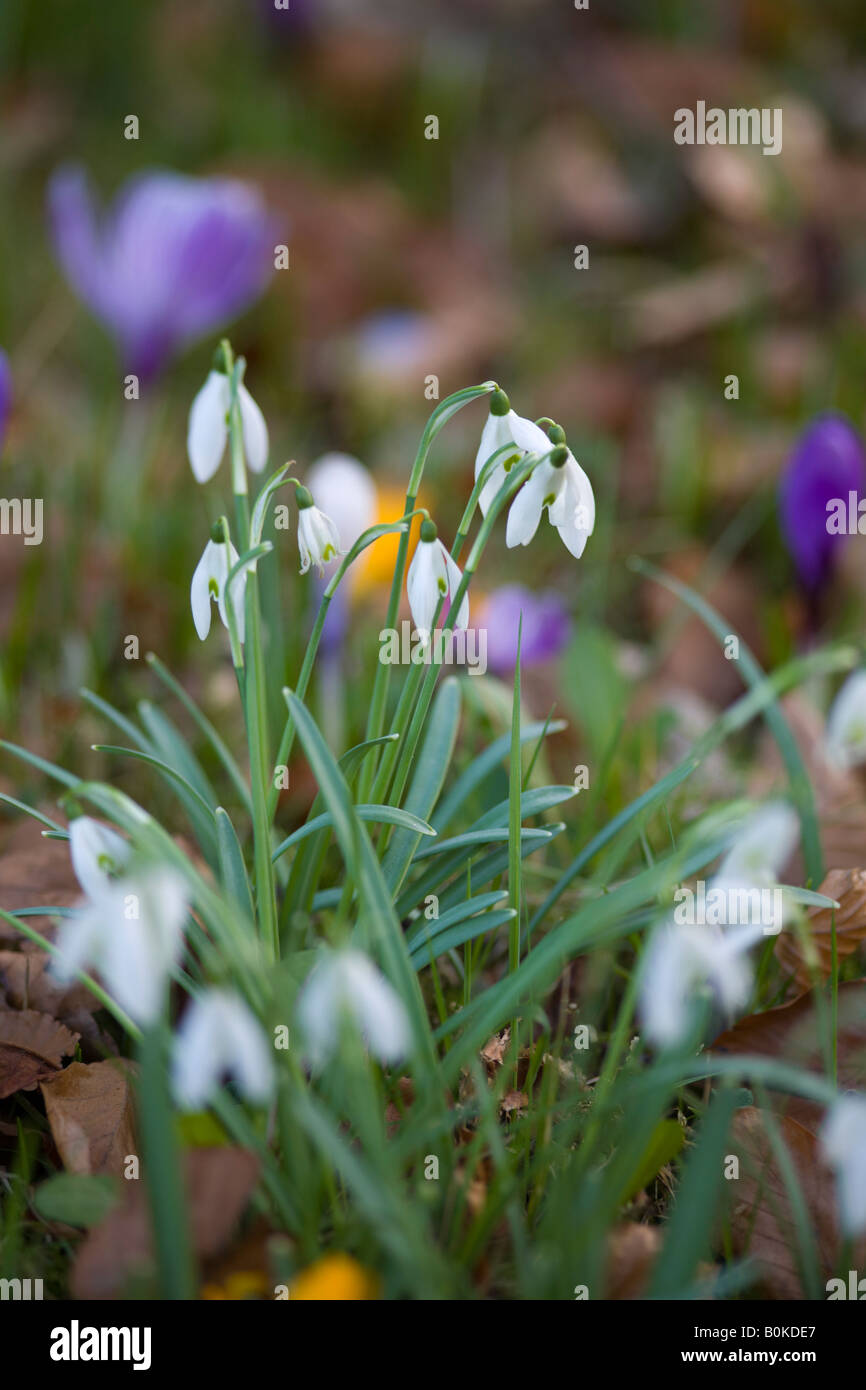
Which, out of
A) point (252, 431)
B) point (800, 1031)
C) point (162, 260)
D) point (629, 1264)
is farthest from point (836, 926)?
point (162, 260)

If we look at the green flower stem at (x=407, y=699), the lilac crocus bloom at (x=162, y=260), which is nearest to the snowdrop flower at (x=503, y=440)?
the green flower stem at (x=407, y=699)

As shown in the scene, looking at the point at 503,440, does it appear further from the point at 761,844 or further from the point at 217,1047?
the point at 217,1047

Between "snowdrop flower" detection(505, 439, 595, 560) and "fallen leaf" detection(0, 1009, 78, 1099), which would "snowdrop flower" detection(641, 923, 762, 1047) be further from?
"fallen leaf" detection(0, 1009, 78, 1099)

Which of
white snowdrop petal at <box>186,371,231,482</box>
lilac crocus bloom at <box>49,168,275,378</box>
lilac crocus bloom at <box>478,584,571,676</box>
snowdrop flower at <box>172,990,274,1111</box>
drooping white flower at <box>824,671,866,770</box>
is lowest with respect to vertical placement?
snowdrop flower at <box>172,990,274,1111</box>

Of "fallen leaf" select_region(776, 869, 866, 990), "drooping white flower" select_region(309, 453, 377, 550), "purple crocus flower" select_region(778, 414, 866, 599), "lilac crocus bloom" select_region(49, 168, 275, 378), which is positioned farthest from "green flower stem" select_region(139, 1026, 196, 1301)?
"lilac crocus bloom" select_region(49, 168, 275, 378)

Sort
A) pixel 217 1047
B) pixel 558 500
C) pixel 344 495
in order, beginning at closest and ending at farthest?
pixel 217 1047
pixel 558 500
pixel 344 495
